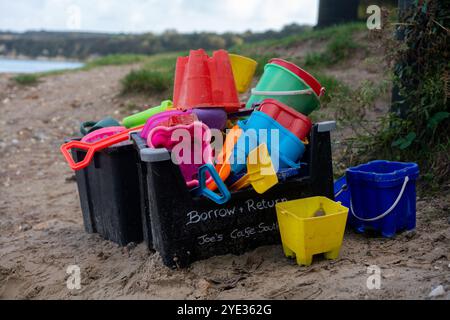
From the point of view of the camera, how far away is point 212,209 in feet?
7.48

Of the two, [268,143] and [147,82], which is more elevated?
[268,143]

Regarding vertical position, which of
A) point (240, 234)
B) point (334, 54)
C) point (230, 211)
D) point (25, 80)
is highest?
point (334, 54)

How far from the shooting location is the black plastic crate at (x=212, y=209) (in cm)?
219

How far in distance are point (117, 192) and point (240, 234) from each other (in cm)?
63

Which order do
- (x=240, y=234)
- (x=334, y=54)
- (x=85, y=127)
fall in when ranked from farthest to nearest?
(x=334, y=54), (x=85, y=127), (x=240, y=234)

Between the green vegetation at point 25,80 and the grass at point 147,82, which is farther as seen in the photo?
the green vegetation at point 25,80

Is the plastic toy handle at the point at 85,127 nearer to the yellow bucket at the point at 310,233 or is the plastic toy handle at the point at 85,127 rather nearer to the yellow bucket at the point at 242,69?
the yellow bucket at the point at 242,69

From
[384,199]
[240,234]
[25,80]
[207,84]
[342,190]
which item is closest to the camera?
[240,234]

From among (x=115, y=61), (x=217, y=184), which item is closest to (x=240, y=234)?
(x=217, y=184)

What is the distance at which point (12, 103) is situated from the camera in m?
7.08

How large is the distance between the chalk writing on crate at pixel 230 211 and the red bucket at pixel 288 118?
320mm

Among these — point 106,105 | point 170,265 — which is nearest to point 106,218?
point 170,265

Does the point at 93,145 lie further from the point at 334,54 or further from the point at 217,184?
the point at 334,54

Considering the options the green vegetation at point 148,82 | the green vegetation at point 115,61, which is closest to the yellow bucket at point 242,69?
the green vegetation at point 148,82
